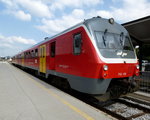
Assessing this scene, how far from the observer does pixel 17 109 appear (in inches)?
186

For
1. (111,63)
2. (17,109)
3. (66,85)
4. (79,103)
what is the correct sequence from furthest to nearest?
(66,85) < (79,103) < (111,63) < (17,109)

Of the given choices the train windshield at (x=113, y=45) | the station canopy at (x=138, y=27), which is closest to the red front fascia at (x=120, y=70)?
the train windshield at (x=113, y=45)

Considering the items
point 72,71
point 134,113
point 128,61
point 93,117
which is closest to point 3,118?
point 93,117

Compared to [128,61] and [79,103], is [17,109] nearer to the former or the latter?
[79,103]

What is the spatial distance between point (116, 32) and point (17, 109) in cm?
439

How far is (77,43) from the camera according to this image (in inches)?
229

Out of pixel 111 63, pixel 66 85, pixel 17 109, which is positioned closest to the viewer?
pixel 17 109

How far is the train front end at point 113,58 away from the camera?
503 cm

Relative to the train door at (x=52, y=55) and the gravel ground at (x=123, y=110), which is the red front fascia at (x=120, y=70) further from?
the train door at (x=52, y=55)

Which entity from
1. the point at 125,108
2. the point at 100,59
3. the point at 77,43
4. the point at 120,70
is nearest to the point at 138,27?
the point at 120,70

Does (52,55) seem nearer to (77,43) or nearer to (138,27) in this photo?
(77,43)

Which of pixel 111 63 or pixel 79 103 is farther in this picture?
pixel 79 103

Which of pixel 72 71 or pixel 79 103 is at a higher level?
pixel 72 71

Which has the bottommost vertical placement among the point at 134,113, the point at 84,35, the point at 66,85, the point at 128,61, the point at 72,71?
the point at 134,113
